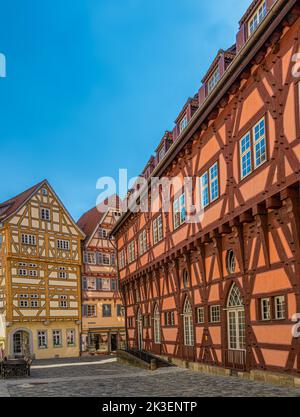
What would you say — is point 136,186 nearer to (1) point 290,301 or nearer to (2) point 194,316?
(2) point 194,316

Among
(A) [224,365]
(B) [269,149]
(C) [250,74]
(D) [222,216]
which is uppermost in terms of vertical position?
(C) [250,74]

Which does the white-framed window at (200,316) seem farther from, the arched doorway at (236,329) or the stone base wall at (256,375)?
the arched doorway at (236,329)

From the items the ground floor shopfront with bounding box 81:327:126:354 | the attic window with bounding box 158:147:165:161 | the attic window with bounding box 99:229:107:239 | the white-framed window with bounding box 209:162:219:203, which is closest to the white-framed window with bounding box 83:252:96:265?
the attic window with bounding box 99:229:107:239

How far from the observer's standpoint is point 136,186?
31.7m

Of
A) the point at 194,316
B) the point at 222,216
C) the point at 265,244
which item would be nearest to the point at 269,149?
the point at 265,244

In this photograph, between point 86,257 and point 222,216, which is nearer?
point 222,216

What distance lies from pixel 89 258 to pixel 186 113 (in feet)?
79.4

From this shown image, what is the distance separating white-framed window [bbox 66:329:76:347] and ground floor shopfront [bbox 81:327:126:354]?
78cm

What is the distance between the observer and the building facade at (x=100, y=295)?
139 ft

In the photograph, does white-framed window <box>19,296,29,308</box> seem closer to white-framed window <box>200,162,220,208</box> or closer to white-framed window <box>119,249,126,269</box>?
white-framed window <box>119,249,126,269</box>

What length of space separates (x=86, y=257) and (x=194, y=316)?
24.4m

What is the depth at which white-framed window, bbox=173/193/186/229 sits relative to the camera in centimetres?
2113

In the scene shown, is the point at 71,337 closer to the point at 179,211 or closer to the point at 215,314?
the point at 179,211

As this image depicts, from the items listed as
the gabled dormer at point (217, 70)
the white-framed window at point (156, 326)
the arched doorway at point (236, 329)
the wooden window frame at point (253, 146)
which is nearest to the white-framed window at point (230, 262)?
the arched doorway at point (236, 329)
